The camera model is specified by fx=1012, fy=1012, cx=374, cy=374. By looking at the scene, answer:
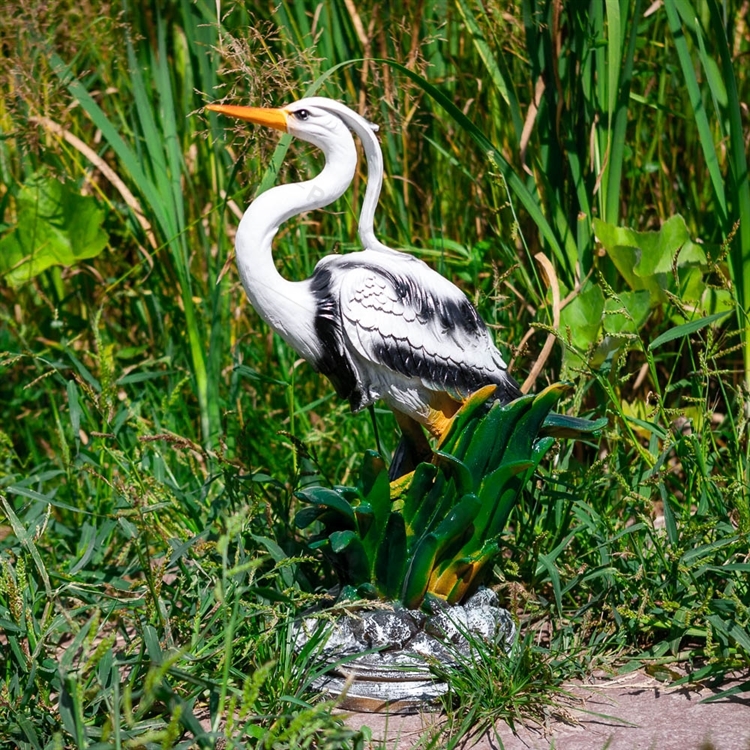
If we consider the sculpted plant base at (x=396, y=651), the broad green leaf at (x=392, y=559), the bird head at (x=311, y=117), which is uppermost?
the bird head at (x=311, y=117)

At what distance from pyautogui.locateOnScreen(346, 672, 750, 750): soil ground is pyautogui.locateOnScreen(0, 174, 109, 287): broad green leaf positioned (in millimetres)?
1384

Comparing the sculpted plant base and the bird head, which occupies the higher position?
the bird head

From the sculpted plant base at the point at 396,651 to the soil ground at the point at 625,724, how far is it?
28 millimetres

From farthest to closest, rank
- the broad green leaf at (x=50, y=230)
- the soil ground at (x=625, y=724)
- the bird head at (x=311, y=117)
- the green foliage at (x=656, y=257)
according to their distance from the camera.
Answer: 1. the broad green leaf at (x=50, y=230)
2. the green foliage at (x=656, y=257)
3. the bird head at (x=311, y=117)
4. the soil ground at (x=625, y=724)

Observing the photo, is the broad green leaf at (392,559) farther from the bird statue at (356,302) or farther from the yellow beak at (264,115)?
the yellow beak at (264,115)

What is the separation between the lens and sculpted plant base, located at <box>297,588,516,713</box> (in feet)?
4.85

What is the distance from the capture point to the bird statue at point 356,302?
1.46 metres

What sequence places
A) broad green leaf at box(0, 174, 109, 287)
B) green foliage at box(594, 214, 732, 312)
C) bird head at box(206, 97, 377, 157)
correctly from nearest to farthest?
bird head at box(206, 97, 377, 157)
green foliage at box(594, 214, 732, 312)
broad green leaf at box(0, 174, 109, 287)

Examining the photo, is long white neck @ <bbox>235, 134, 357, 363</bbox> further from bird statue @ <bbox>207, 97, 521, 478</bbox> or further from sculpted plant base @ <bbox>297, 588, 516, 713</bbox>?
sculpted plant base @ <bbox>297, 588, 516, 713</bbox>

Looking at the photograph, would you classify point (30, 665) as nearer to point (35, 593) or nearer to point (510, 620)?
point (35, 593)

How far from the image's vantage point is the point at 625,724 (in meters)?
1.44

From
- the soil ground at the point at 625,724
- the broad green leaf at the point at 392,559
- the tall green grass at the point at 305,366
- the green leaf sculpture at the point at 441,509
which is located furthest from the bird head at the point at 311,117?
the soil ground at the point at 625,724

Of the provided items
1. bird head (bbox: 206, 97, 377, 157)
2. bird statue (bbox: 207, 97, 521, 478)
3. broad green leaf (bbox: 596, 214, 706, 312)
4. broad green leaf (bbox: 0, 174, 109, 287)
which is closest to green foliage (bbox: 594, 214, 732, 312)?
broad green leaf (bbox: 596, 214, 706, 312)

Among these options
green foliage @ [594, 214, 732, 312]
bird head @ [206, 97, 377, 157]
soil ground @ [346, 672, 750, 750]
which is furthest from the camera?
green foliage @ [594, 214, 732, 312]
